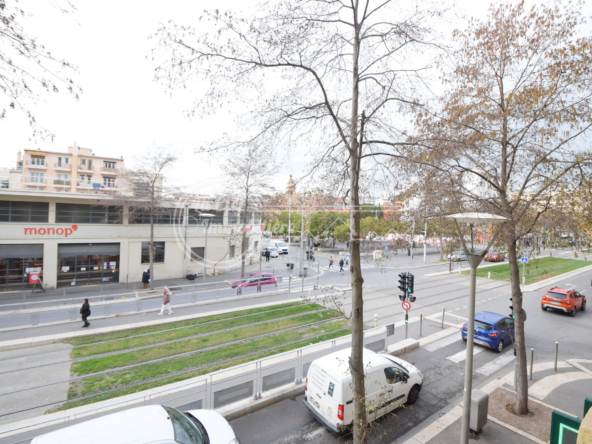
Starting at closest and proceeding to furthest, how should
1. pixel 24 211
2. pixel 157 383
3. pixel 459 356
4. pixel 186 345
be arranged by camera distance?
pixel 157 383 → pixel 459 356 → pixel 186 345 → pixel 24 211

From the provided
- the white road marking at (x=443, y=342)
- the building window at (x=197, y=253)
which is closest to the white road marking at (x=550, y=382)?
the white road marking at (x=443, y=342)

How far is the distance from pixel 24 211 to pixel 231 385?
2364cm

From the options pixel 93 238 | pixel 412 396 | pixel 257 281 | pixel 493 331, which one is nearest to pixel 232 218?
pixel 257 281

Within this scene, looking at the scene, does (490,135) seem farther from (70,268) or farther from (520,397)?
(70,268)

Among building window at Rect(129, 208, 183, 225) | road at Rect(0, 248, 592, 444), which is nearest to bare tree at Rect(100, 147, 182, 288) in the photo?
building window at Rect(129, 208, 183, 225)

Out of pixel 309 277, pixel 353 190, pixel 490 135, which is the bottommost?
pixel 309 277

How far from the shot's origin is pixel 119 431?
4.37 m

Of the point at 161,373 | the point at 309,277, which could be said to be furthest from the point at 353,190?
the point at 309,277

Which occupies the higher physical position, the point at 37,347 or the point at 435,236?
the point at 435,236

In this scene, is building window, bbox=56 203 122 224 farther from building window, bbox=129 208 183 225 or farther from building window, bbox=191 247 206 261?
building window, bbox=191 247 206 261

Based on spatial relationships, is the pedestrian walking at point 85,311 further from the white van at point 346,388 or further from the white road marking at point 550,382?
the white road marking at point 550,382

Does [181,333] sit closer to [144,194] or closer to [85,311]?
[85,311]

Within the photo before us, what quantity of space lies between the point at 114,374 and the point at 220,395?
4.24 metres

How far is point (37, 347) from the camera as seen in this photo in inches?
454
